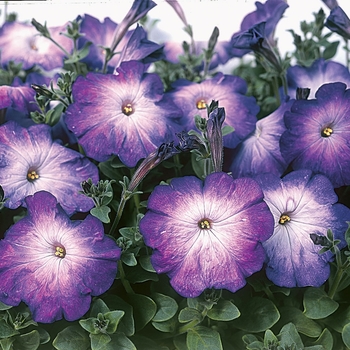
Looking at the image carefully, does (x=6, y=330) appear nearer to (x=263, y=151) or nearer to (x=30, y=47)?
(x=263, y=151)

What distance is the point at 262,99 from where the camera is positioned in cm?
102

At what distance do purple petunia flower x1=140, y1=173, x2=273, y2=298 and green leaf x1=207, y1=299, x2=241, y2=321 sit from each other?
38 millimetres

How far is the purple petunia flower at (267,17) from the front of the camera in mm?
887

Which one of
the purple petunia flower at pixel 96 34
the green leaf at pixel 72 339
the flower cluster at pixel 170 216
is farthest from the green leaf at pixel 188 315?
the purple petunia flower at pixel 96 34

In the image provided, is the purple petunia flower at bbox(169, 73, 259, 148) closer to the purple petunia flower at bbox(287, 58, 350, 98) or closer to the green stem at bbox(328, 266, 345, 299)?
the purple petunia flower at bbox(287, 58, 350, 98)

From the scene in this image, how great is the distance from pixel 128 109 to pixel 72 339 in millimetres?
334

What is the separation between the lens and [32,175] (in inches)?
29.5

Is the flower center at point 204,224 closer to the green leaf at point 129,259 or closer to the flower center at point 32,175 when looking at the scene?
the green leaf at point 129,259

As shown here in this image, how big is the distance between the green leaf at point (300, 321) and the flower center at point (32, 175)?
0.38 metres

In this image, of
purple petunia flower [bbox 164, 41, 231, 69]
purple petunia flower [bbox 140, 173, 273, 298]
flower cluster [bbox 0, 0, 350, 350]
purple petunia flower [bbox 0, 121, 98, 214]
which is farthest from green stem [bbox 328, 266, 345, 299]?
purple petunia flower [bbox 164, 41, 231, 69]

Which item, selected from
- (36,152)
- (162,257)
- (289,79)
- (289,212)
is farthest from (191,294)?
(289,79)

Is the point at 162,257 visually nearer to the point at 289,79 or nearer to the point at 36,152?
the point at 36,152

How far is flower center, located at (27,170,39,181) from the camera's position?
2.45ft

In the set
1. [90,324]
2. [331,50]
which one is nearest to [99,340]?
[90,324]
